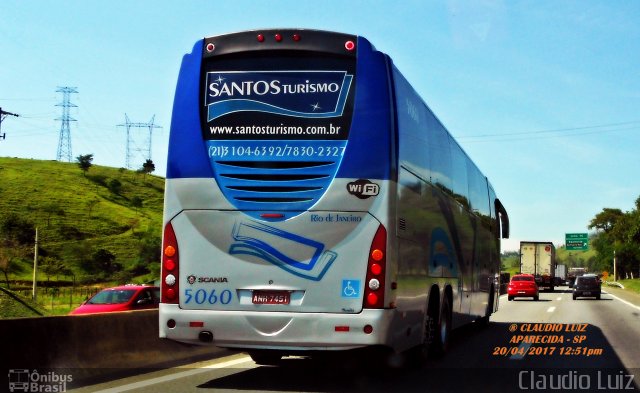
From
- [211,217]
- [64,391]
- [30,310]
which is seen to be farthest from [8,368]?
[30,310]

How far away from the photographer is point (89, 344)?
1005 centimetres

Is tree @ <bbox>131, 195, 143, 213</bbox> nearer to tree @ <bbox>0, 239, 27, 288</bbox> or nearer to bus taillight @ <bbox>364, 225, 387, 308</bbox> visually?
tree @ <bbox>0, 239, 27, 288</bbox>

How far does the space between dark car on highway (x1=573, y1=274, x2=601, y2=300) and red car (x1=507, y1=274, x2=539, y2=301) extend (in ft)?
11.6

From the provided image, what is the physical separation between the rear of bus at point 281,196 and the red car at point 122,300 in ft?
37.2

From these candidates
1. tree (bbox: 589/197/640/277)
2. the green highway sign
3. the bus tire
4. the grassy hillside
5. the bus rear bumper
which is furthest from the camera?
the grassy hillside

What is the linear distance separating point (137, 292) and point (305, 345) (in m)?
12.9

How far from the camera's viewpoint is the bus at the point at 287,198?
8953 mm

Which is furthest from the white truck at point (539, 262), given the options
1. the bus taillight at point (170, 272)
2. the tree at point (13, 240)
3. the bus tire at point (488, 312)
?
the tree at point (13, 240)

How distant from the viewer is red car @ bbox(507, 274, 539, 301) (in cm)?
4350

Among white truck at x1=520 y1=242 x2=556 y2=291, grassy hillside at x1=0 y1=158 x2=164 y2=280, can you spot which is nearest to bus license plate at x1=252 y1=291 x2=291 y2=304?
white truck at x1=520 y1=242 x2=556 y2=291

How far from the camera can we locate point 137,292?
21.0m

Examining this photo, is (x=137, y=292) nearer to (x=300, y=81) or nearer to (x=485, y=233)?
(x=485, y=233)

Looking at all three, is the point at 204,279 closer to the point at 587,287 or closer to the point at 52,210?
the point at 587,287

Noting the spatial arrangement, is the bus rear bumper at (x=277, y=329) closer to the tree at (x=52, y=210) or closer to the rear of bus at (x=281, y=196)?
the rear of bus at (x=281, y=196)
